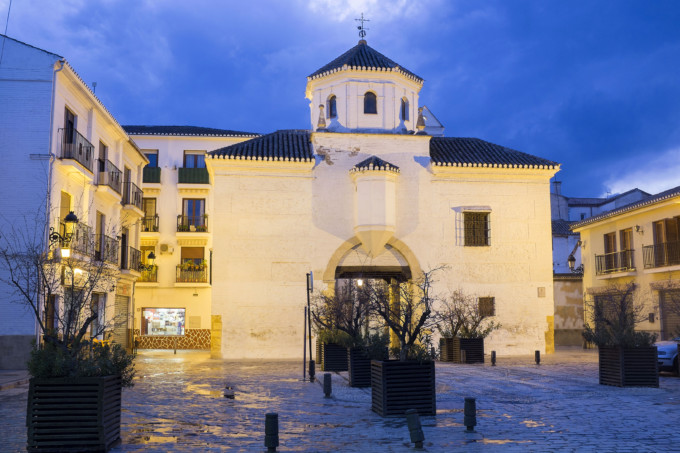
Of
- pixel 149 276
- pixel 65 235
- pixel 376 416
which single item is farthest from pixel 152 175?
pixel 376 416

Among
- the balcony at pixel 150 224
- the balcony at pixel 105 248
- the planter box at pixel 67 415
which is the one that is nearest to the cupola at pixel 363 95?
the balcony at pixel 105 248

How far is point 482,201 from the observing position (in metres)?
28.2

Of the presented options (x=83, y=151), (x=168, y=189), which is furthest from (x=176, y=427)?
(x=168, y=189)

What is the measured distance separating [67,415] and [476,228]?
2221cm

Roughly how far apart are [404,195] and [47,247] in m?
14.1

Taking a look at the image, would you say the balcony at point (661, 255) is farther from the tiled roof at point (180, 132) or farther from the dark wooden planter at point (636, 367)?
the tiled roof at point (180, 132)

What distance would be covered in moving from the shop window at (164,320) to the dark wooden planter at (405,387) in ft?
92.7

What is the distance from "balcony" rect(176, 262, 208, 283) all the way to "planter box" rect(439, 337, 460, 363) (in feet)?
56.0

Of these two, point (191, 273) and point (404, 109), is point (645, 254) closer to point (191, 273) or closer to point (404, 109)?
point (404, 109)

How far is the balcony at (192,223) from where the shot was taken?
37625 mm

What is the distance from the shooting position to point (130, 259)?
3012cm

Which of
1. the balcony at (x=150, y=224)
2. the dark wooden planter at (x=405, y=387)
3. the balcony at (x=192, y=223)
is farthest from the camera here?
the balcony at (x=192, y=223)

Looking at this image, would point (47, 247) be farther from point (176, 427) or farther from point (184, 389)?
point (176, 427)

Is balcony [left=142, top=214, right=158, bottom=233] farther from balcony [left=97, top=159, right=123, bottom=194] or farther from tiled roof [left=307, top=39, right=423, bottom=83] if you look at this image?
tiled roof [left=307, top=39, right=423, bottom=83]
